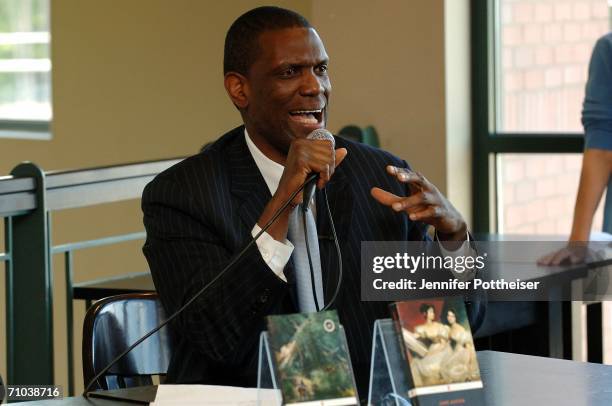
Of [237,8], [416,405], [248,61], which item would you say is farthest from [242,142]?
[237,8]

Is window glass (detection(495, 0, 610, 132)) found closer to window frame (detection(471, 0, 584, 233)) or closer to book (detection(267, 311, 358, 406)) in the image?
window frame (detection(471, 0, 584, 233))

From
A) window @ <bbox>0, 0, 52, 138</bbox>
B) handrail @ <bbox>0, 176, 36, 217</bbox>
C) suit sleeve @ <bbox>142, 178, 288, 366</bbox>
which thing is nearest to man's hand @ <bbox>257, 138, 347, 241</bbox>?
suit sleeve @ <bbox>142, 178, 288, 366</bbox>

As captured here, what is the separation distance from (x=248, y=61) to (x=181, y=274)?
0.42 m

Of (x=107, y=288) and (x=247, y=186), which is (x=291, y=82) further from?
(x=107, y=288)

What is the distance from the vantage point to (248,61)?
6.97 ft

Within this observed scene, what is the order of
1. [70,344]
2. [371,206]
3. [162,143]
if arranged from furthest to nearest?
[162,143], [70,344], [371,206]

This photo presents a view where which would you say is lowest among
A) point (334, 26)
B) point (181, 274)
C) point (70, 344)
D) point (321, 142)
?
point (70, 344)

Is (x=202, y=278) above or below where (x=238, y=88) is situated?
below

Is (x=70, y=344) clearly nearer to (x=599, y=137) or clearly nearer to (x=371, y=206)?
(x=371, y=206)

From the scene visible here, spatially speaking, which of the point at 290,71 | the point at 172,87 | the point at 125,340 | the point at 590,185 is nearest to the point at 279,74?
the point at 290,71

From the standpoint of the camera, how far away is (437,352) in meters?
1.53

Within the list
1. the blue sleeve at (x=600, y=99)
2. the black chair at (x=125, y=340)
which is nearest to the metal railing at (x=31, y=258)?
A: the black chair at (x=125, y=340)

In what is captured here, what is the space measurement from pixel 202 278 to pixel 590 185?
5.95 ft

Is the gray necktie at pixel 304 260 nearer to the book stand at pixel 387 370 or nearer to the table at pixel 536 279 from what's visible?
the book stand at pixel 387 370
